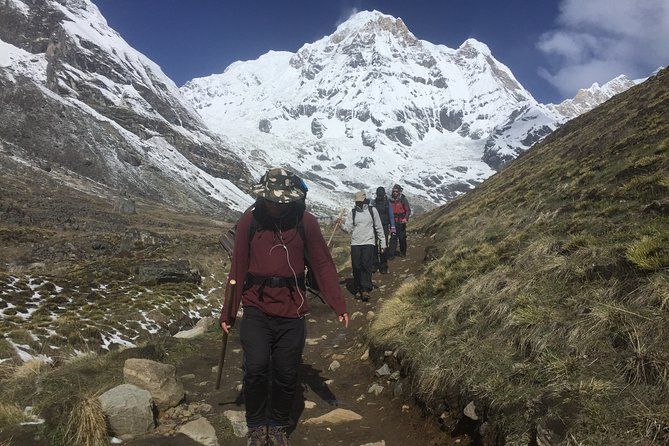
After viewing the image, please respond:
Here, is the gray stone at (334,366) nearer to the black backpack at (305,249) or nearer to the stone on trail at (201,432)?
the stone on trail at (201,432)

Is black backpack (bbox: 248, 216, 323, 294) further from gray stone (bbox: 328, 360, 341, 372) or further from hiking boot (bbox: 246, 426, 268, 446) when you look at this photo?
gray stone (bbox: 328, 360, 341, 372)

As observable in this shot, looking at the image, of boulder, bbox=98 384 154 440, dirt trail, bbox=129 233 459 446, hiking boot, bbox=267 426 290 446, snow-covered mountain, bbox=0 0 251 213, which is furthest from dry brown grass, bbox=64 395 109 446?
snow-covered mountain, bbox=0 0 251 213

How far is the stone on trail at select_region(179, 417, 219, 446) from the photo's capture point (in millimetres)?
5156

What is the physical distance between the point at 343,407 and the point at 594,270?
3963 mm

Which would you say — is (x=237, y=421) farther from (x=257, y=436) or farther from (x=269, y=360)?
(x=269, y=360)

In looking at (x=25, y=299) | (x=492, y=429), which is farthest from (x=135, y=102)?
(x=492, y=429)

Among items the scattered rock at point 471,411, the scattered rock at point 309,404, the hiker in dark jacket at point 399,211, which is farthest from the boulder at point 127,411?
the hiker in dark jacket at point 399,211

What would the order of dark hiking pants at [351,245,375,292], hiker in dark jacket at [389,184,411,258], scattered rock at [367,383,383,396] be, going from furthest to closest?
hiker in dark jacket at [389,184,411,258] → dark hiking pants at [351,245,375,292] → scattered rock at [367,383,383,396]

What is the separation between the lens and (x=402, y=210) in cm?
1730

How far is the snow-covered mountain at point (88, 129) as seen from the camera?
12044 centimetres

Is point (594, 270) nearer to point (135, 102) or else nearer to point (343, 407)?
point (343, 407)

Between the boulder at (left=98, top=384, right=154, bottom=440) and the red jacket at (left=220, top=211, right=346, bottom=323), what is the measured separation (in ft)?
4.77

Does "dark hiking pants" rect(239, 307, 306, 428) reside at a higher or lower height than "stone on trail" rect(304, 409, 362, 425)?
higher

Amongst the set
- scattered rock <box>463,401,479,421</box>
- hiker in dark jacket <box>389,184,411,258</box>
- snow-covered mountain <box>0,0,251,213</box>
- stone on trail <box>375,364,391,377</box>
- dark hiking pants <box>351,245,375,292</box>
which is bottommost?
stone on trail <box>375,364,391,377</box>
